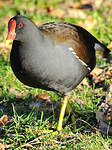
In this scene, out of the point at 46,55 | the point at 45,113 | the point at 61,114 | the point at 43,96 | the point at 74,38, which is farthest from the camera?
the point at 43,96

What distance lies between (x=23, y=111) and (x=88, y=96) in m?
0.96

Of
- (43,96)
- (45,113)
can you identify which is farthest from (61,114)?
(43,96)

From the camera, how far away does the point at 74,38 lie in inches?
168

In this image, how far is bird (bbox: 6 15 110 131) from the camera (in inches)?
146

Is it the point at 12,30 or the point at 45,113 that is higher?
the point at 12,30

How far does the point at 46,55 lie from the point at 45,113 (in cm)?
123

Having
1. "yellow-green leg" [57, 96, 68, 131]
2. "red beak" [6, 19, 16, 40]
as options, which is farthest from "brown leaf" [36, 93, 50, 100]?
"red beak" [6, 19, 16, 40]

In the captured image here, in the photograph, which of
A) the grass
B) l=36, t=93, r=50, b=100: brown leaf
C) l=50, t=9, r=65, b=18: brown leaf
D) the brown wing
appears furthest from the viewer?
l=50, t=9, r=65, b=18: brown leaf

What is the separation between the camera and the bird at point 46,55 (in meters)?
3.72

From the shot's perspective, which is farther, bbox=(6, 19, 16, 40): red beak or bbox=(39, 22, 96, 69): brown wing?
bbox=(39, 22, 96, 69): brown wing

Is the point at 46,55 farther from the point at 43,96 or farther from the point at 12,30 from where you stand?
the point at 43,96

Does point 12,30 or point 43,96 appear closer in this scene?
point 12,30

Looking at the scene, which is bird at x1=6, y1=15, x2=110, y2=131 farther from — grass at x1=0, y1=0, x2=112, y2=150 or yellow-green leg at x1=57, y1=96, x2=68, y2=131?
grass at x1=0, y1=0, x2=112, y2=150

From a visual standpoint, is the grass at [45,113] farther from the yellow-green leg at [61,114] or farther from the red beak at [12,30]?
the red beak at [12,30]
